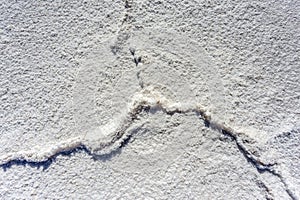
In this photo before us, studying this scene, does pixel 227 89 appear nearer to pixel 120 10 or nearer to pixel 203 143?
pixel 203 143

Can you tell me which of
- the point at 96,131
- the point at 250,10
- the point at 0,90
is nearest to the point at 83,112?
the point at 96,131

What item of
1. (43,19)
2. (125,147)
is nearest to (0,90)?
(43,19)

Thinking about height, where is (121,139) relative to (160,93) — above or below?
below

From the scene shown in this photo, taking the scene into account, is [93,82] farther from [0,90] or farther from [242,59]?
[242,59]

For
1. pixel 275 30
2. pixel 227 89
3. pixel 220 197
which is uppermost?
pixel 275 30

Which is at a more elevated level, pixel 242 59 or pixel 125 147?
pixel 242 59

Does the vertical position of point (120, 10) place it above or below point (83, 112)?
above
